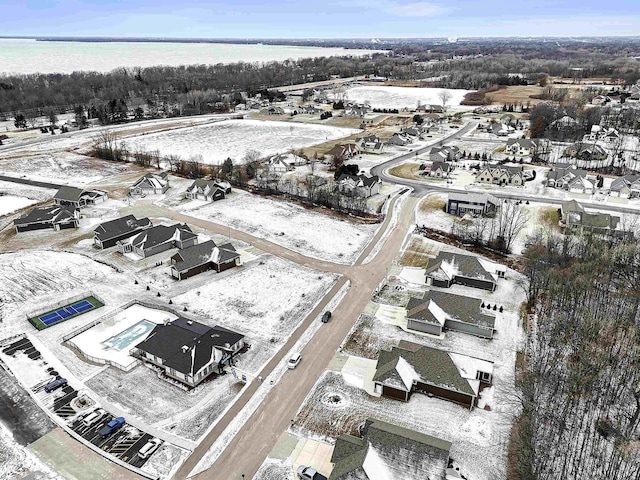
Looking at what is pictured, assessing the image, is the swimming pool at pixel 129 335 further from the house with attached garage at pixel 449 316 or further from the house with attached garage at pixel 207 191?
the house with attached garage at pixel 207 191

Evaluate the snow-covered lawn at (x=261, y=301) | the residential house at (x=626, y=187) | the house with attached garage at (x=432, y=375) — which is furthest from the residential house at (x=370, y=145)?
the house with attached garage at (x=432, y=375)

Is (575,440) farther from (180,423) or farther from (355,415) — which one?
(180,423)

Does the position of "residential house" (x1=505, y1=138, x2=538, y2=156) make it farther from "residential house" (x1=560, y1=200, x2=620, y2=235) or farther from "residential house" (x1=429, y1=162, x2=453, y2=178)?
"residential house" (x1=560, y1=200, x2=620, y2=235)

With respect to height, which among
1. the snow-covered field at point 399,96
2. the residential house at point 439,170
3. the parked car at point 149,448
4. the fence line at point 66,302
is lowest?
the parked car at point 149,448

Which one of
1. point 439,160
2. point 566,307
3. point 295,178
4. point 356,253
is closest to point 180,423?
point 356,253

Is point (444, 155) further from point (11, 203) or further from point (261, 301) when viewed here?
point (11, 203)
